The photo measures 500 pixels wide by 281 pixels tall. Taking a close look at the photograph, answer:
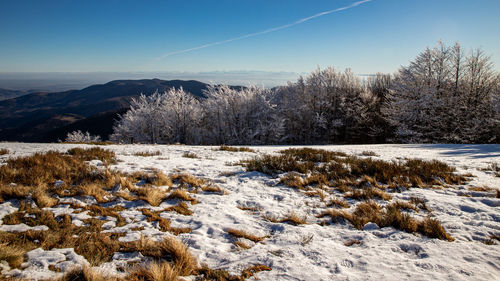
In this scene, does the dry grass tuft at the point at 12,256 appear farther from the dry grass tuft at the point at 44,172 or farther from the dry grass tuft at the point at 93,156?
the dry grass tuft at the point at 93,156

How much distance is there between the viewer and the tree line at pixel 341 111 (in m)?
24.0

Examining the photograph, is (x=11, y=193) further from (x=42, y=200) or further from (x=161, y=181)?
(x=161, y=181)

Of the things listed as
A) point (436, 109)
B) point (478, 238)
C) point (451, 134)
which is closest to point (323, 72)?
point (436, 109)

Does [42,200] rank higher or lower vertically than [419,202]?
higher

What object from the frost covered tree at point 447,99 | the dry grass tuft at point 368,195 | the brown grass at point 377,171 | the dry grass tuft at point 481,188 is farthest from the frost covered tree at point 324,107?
the dry grass tuft at point 368,195

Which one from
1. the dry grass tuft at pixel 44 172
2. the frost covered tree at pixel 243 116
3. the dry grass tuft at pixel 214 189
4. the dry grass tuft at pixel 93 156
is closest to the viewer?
the dry grass tuft at pixel 44 172

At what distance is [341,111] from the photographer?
38031 mm

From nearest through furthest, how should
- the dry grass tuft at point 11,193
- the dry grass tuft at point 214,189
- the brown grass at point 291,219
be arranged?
the brown grass at point 291,219 → the dry grass tuft at point 11,193 → the dry grass tuft at point 214,189

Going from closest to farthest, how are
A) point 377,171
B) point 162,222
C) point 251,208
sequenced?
point 162,222
point 251,208
point 377,171

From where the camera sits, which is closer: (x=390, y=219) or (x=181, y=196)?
(x=390, y=219)

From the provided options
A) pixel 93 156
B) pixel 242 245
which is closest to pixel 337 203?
pixel 242 245

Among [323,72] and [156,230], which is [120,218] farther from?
[323,72]

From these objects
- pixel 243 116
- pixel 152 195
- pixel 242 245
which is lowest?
pixel 242 245

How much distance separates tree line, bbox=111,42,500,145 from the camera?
24000 millimetres
